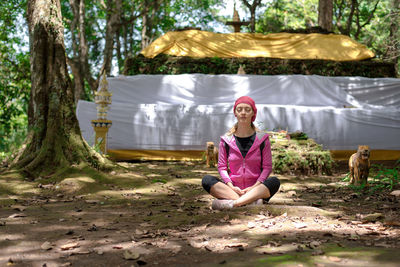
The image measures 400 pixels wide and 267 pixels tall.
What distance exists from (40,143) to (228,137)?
3.19 metres

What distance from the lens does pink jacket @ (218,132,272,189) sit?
4.01 m

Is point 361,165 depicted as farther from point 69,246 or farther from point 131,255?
point 69,246

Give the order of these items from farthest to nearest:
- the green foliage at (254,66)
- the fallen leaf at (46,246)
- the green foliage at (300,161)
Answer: the green foliage at (254,66) → the green foliage at (300,161) → the fallen leaf at (46,246)

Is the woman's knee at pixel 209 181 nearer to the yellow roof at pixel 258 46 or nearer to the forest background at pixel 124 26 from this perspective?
the forest background at pixel 124 26

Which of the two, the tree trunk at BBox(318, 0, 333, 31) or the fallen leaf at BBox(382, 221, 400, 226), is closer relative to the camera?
the fallen leaf at BBox(382, 221, 400, 226)

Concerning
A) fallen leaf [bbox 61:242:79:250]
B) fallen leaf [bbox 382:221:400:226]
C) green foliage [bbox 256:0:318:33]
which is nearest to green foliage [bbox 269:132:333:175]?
fallen leaf [bbox 382:221:400:226]

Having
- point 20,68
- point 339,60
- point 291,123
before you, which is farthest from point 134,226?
point 20,68

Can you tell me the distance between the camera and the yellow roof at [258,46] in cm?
1274

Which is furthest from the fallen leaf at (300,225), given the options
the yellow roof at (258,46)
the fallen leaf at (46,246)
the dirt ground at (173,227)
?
the yellow roof at (258,46)

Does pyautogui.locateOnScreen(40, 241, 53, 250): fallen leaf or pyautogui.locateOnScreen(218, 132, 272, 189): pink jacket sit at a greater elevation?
pyautogui.locateOnScreen(218, 132, 272, 189): pink jacket

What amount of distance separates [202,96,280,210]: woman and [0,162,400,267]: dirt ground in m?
0.16

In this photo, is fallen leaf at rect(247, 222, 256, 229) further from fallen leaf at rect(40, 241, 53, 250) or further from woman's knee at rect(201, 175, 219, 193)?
fallen leaf at rect(40, 241, 53, 250)

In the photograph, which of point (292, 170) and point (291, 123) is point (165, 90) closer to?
point (291, 123)

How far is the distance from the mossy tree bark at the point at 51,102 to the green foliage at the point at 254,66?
20.8 feet
